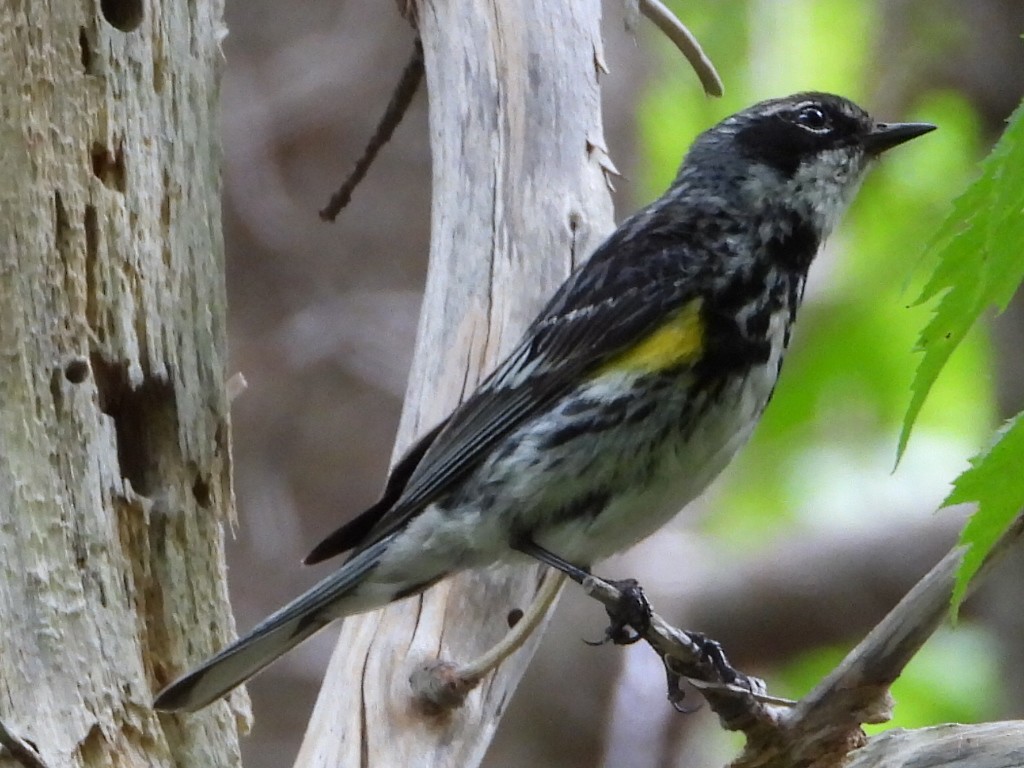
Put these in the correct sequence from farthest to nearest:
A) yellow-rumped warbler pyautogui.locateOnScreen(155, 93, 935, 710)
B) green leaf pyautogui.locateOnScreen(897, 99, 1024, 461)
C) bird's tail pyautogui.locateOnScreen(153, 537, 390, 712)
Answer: yellow-rumped warbler pyautogui.locateOnScreen(155, 93, 935, 710)
bird's tail pyautogui.locateOnScreen(153, 537, 390, 712)
green leaf pyautogui.locateOnScreen(897, 99, 1024, 461)

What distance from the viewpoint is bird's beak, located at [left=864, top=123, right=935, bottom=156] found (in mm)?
3354

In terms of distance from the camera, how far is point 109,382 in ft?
8.37

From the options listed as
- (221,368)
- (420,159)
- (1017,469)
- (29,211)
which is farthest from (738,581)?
(1017,469)

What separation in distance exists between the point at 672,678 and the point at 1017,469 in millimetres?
1721

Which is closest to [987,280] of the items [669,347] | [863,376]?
[669,347]

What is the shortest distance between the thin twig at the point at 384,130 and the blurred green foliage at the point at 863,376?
2.28 m

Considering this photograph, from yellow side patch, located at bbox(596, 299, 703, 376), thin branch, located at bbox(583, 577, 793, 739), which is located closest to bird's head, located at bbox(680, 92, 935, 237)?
yellow side patch, located at bbox(596, 299, 703, 376)

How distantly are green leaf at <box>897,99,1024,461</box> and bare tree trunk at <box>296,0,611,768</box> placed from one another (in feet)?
5.89

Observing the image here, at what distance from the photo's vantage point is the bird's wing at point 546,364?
294cm

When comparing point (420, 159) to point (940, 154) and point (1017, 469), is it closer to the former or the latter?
point (940, 154)

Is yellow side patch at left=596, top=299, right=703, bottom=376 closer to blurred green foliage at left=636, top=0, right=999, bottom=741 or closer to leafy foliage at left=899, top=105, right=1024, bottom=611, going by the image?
leafy foliage at left=899, top=105, right=1024, bottom=611

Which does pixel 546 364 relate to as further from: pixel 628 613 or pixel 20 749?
pixel 20 749

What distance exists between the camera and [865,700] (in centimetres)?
200

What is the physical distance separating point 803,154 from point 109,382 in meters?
1.73
